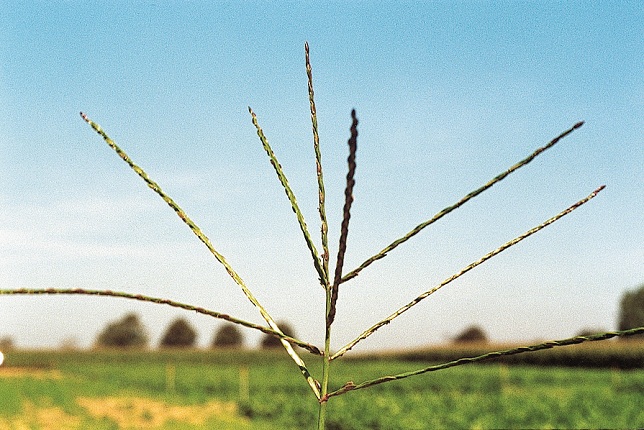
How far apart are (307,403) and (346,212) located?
1475cm

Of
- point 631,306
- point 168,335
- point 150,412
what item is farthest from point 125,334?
point 150,412

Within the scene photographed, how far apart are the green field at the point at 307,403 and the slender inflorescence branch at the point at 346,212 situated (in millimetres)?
8108

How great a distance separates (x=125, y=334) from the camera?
98.2 metres

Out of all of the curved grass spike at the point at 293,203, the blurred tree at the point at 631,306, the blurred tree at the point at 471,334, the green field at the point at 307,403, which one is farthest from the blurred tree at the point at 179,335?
the curved grass spike at the point at 293,203

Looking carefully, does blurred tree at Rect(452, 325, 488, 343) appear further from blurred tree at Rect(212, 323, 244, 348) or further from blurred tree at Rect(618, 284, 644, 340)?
blurred tree at Rect(212, 323, 244, 348)

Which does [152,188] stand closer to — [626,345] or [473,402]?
[473,402]

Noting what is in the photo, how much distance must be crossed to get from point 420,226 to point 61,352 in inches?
2771

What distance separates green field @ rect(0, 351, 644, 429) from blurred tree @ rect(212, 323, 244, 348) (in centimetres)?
5423

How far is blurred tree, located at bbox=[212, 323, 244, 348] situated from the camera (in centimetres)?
9188

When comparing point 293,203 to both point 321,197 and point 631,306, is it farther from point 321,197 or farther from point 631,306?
point 631,306

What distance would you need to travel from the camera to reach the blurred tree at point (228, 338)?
9188 centimetres

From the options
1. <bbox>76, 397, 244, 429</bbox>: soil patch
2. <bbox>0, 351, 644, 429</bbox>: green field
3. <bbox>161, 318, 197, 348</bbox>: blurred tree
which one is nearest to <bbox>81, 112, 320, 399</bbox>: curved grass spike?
<bbox>0, 351, 644, 429</bbox>: green field

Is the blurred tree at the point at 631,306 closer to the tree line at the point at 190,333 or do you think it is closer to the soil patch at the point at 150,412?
the tree line at the point at 190,333

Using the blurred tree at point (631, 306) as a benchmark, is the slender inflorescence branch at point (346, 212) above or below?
below
